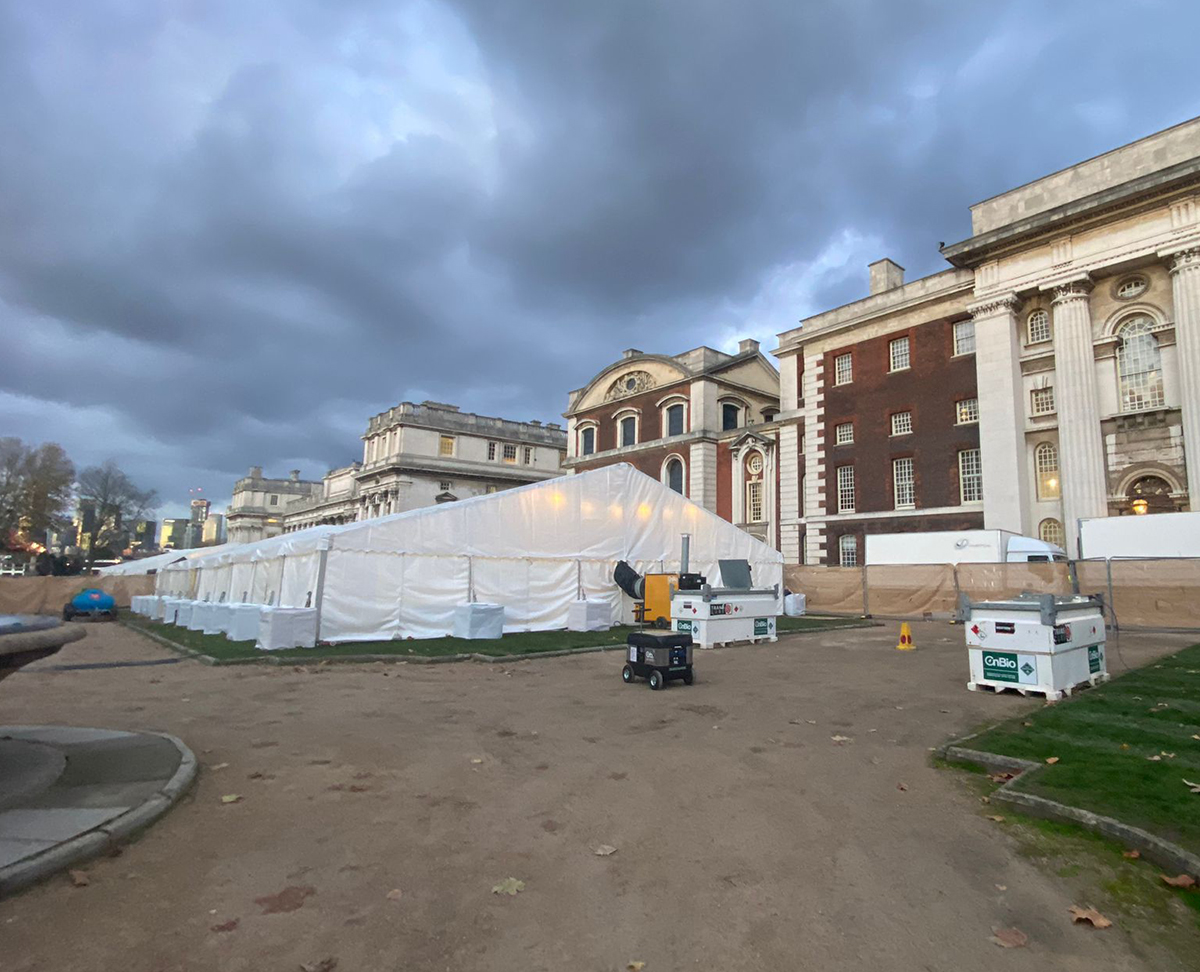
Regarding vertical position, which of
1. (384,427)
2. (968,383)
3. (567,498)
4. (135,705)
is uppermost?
(384,427)

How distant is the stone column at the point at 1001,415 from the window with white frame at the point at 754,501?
14.2m

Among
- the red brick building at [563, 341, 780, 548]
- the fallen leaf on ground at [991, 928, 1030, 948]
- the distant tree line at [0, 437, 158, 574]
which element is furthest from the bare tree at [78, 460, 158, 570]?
the fallen leaf on ground at [991, 928, 1030, 948]

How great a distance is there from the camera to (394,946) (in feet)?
10.9

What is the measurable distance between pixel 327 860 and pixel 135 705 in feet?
23.3

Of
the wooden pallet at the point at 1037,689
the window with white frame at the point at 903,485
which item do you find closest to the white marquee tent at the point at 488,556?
the window with white frame at the point at 903,485

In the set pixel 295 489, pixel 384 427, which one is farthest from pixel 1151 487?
pixel 295 489

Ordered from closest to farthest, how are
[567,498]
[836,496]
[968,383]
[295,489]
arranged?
[567,498]
[968,383]
[836,496]
[295,489]

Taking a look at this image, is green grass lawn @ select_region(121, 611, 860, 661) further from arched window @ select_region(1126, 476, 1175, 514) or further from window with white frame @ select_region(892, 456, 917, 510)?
arched window @ select_region(1126, 476, 1175, 514)

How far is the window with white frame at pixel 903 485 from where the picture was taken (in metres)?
32.2

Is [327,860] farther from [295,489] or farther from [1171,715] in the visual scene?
[295,489]

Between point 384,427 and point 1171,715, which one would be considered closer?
point 1171,715

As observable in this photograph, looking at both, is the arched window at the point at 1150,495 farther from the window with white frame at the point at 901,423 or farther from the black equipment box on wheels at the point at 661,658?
the black equipment box on wheels at the point at 661,658

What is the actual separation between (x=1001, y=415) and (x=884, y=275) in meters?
12.7

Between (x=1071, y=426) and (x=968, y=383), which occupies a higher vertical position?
(x=968, y=383)
